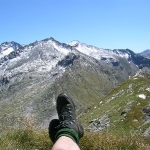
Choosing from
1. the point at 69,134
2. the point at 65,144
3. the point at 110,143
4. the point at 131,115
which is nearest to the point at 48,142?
the point at 110,143

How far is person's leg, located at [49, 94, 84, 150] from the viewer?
4.70 metres

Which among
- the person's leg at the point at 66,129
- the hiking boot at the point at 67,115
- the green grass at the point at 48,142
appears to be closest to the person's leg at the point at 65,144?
the person's leg at the point at 66,129

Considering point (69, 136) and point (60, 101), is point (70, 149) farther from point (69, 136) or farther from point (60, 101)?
point (60, 101)

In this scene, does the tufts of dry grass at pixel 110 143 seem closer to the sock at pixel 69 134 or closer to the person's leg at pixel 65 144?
the sock at pixel 69 134

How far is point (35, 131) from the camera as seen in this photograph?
8.27 m

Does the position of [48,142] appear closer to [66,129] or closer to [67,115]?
[67,115]

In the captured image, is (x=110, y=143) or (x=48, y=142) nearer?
(x=110, y=143)

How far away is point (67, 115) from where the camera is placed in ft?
21.7

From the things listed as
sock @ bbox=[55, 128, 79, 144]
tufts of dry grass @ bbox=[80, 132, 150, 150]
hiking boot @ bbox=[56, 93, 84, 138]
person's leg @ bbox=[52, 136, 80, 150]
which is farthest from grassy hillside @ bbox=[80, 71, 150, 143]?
person's leg @ bbox=[52, 136, 80, 150]

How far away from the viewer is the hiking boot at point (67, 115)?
587 cm

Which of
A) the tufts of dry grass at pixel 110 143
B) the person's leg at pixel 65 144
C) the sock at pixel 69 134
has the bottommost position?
the person's leg at pixel 65 144

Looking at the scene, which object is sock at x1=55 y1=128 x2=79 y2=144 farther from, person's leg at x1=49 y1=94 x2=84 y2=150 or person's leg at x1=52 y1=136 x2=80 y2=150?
person's leg at x1=52 y1=136 x2=80 y2=150

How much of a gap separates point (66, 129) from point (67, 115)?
1049 millimetres

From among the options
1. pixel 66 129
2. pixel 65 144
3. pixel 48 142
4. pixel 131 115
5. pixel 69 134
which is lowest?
pixel 65 144
